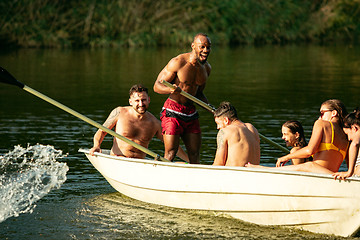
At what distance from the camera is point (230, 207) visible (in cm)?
834

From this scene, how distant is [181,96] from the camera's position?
9648 millimetres

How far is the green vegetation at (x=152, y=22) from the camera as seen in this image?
142ft

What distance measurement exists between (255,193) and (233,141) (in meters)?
0.66

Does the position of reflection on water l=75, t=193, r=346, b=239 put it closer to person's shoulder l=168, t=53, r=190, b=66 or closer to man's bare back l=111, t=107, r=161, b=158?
man's bare back l=111, t=107, r=161, b=158

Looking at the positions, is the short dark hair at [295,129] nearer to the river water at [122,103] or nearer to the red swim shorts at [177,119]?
the river water at [122,103]

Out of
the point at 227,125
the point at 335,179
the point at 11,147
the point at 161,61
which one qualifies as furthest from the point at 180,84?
the point at 161,61

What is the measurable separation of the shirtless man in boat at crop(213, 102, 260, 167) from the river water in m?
0.72

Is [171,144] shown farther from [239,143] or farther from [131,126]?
[239,143]

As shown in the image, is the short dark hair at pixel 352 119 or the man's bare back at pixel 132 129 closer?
the short dark hair at pixel 352 119

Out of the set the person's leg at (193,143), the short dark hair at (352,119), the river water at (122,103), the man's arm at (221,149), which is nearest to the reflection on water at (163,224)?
the river water at (122,103)

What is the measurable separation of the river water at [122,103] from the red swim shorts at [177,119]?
1.05 meters

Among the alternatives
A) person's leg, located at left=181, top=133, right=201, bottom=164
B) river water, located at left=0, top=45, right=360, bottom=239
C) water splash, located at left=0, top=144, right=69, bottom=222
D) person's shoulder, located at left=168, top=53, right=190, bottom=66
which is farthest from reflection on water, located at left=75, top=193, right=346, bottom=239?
person's shoulder, located at left=168, top=53, right=190, bottom=66

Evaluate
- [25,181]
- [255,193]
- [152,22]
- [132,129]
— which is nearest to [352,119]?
[255,193]

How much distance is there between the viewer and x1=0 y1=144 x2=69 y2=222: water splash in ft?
30.0
